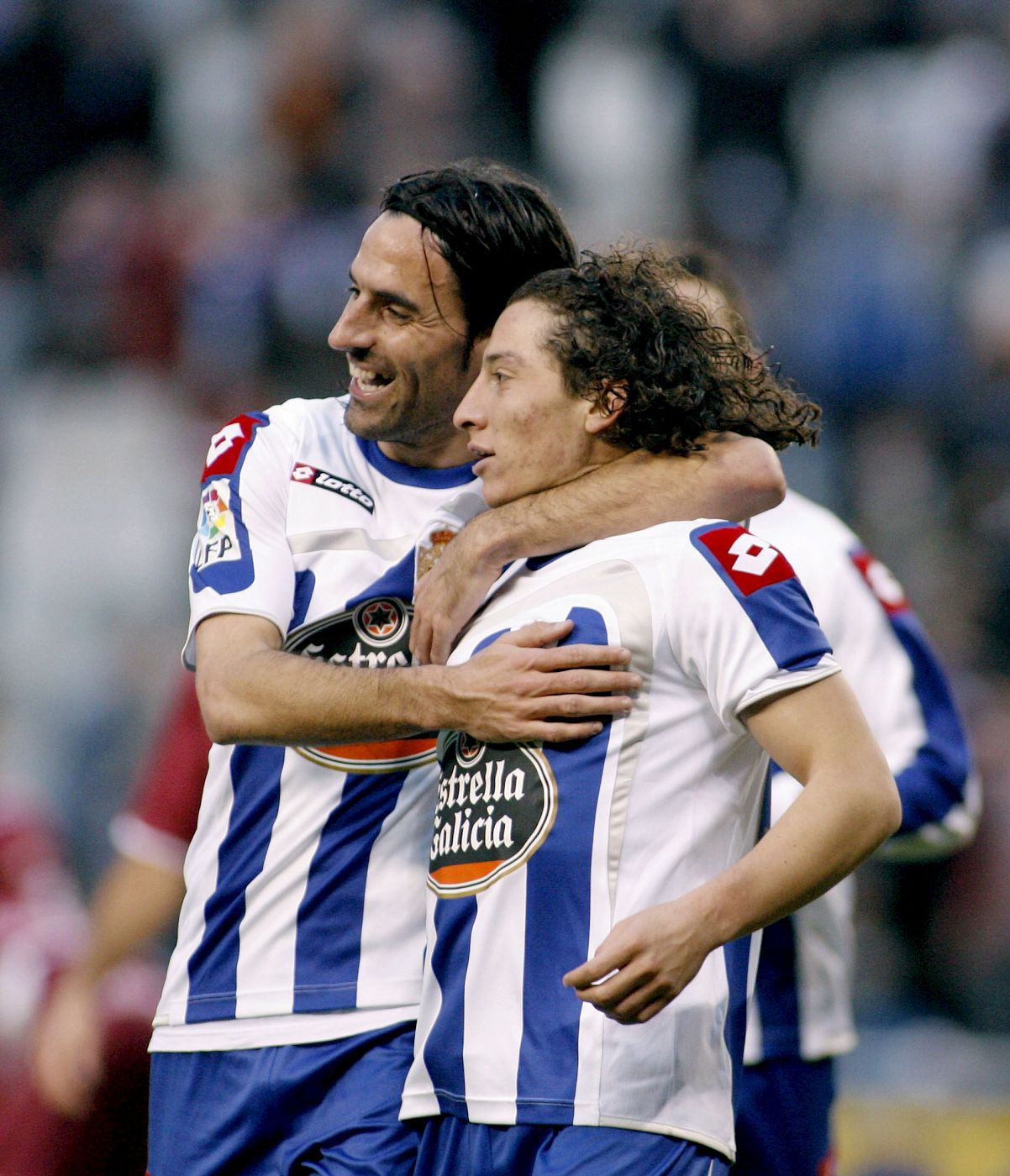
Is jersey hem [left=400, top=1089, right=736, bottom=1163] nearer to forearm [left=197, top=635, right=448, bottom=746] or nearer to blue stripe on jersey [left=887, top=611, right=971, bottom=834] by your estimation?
forearm [left=197, top=635, right=448, bottom=746]

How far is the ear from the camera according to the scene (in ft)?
9.11

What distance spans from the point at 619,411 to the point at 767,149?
6864 millimetres

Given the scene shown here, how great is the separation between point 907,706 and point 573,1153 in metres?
1.90

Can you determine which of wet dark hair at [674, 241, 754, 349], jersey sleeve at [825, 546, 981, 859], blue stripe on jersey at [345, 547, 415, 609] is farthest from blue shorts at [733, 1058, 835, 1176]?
wet dark hair at [674, 241, 754, 349]

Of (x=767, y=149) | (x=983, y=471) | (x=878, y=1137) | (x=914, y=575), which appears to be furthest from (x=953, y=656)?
(x=767, y=149)

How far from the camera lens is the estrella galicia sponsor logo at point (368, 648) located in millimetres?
3043

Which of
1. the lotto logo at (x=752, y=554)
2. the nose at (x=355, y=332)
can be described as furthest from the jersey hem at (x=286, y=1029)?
the nose at (x=355, y=332)

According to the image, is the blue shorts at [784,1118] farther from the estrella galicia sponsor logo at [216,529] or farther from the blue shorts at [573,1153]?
the estrella galicia sponsor logo at [216,529]

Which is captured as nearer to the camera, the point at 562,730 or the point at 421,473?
the point at 562,730

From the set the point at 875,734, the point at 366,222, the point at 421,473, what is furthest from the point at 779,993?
the point at 366,222

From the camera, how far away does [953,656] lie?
7.40m

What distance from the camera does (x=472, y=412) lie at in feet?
9.27

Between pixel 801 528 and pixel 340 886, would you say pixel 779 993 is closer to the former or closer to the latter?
pixel 801 528

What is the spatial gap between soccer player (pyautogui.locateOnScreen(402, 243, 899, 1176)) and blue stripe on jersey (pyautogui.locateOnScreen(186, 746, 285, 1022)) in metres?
0.47
